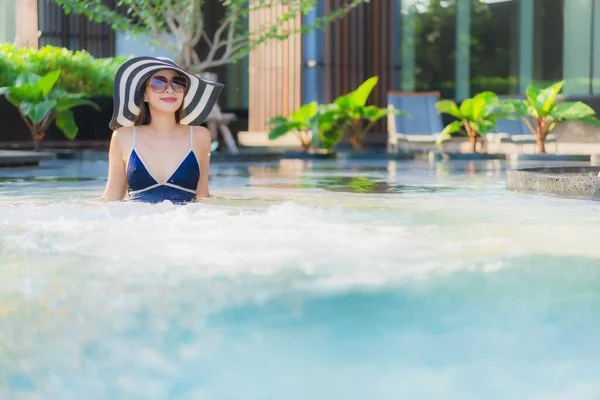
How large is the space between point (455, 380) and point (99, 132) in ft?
52.4

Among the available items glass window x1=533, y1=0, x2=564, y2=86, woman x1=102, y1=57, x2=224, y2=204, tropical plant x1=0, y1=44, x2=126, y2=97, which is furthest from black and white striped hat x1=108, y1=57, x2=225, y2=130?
glass window x1=533, y1=0, x2=564, y2=86

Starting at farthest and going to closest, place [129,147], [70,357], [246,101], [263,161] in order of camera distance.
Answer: [246,101]
[263,161]
[129,147]
[70,357]

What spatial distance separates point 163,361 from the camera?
103 inches

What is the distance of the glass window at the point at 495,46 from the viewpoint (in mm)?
20047

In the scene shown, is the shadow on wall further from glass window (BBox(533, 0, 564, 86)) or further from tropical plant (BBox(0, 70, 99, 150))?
glass window (BBox(533, 0, 564, 86))

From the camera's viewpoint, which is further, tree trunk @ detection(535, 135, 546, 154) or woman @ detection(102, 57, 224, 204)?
tree trunk @ detection(535, 135, 546, 154)

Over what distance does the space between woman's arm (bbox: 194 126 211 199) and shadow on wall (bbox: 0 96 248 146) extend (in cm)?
1106

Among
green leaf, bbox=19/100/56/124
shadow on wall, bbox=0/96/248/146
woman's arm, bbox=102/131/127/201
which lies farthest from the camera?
shadow on wall, bbox=0/96/248/146

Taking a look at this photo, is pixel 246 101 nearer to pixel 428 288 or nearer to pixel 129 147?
pixel 129 147

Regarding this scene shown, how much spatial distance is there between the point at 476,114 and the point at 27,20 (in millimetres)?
13439

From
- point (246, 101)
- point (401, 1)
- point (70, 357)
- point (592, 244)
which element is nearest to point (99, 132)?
point (401, 1)

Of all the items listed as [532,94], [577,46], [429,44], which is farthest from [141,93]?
[429,44]

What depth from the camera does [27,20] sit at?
25469mm

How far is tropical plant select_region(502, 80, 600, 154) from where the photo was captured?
587 inches
